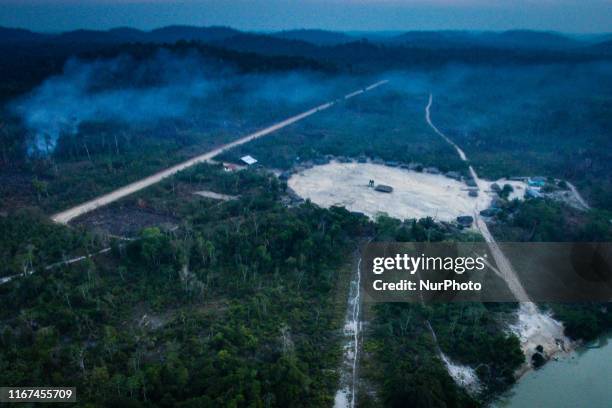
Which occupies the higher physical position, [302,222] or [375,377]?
[302,222]

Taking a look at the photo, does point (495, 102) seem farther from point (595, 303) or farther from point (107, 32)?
point (107, 32)

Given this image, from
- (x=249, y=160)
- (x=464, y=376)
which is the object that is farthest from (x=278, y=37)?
(x=464, y=376)

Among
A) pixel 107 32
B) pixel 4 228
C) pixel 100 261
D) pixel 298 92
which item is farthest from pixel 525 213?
pixel 107 32

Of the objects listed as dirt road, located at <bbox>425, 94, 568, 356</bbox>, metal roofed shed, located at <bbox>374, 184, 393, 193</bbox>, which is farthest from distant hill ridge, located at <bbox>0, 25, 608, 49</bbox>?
dirt road, located at <bbox>425, 94, 568, 356</bbox>

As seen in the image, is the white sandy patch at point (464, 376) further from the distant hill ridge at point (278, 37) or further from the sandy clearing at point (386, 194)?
the distant hill ridge at point (278, 37)

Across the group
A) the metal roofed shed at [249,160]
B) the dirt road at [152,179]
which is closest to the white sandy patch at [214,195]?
the dirt road at [152,179]

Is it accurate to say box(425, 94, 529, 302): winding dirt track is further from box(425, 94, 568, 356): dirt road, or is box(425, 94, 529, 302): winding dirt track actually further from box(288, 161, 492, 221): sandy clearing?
box(288, 161, 492, 221): sandy clearing

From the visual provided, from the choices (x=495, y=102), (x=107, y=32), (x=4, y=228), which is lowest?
(x=4, y=228)
